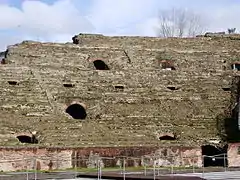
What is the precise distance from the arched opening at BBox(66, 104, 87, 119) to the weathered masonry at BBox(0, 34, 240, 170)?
72 millimetres

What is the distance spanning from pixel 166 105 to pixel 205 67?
7.53 metres

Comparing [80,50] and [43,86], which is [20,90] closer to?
[43,86]

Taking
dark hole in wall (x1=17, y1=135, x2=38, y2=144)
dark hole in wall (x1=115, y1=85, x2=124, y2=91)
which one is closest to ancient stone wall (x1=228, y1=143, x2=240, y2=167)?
dark hole in wall (x1=115, y1=85, x2=124, y2=91)

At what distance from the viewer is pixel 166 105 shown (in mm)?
34812

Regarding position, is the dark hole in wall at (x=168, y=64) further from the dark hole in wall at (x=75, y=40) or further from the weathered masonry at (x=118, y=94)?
the dark hole in wall at (x=75, y=40)

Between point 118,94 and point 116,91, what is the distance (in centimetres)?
44

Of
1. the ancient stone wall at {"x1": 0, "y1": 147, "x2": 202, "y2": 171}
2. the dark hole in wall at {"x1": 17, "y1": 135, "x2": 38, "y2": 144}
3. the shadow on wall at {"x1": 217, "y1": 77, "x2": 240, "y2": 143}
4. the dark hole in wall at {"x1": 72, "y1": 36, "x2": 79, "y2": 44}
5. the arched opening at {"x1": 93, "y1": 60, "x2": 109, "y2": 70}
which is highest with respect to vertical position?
the dark hole in wall at {"x1": 72, "y1": 36, "x2": 79, "y2": 44}

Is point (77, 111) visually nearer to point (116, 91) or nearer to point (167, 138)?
point (116, 91)

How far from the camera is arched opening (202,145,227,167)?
29812mm

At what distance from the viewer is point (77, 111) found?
35406mm

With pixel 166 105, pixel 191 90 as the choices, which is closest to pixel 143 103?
pixel 166 105

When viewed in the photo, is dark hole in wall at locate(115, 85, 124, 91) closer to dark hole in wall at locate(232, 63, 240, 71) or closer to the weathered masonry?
the weathered masonry

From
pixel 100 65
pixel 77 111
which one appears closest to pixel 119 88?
pixel 77 111

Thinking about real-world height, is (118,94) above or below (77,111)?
above
